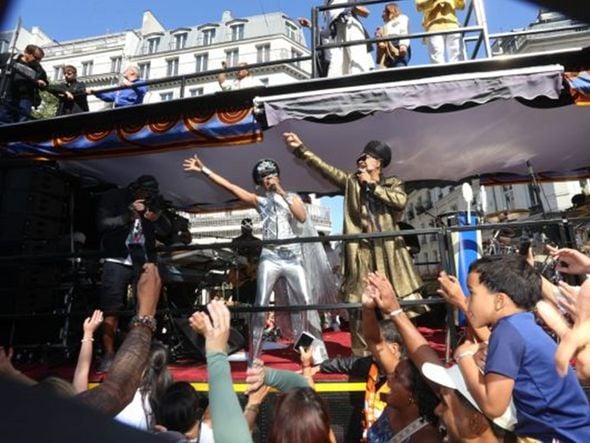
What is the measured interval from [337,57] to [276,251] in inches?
128

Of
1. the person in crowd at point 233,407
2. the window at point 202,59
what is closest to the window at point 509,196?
the person in crowd at point 233,407

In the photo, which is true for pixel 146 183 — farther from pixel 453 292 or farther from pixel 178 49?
pixel 178 49

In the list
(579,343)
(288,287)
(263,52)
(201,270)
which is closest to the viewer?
(579,343)

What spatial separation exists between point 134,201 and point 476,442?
3517 millimetres

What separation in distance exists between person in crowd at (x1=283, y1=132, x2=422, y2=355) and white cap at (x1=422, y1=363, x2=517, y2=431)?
65.5 inches

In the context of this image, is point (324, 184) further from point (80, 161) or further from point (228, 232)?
point (228, 232)

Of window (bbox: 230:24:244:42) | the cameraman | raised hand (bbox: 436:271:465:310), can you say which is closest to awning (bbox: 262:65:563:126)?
the cameraman

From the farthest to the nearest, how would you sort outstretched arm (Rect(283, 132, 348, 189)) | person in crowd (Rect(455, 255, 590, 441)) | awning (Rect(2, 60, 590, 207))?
awning (Rect(2, 60, 590, 207)) → outstretched arm (Rect(283, 132, 348, 189)) → person in crowd (Rect(455, 255, 590, 441))

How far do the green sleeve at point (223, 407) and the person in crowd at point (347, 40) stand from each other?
191 inches

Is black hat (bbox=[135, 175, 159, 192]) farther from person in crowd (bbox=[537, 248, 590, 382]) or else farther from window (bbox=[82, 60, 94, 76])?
window (bbox=[82, 60, 94, 76])

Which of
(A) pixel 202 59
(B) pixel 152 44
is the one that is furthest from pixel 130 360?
(B) pixel 152 44

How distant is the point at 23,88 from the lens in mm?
6258

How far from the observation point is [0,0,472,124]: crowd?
18.1 ft

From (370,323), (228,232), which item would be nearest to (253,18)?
(228,232)
